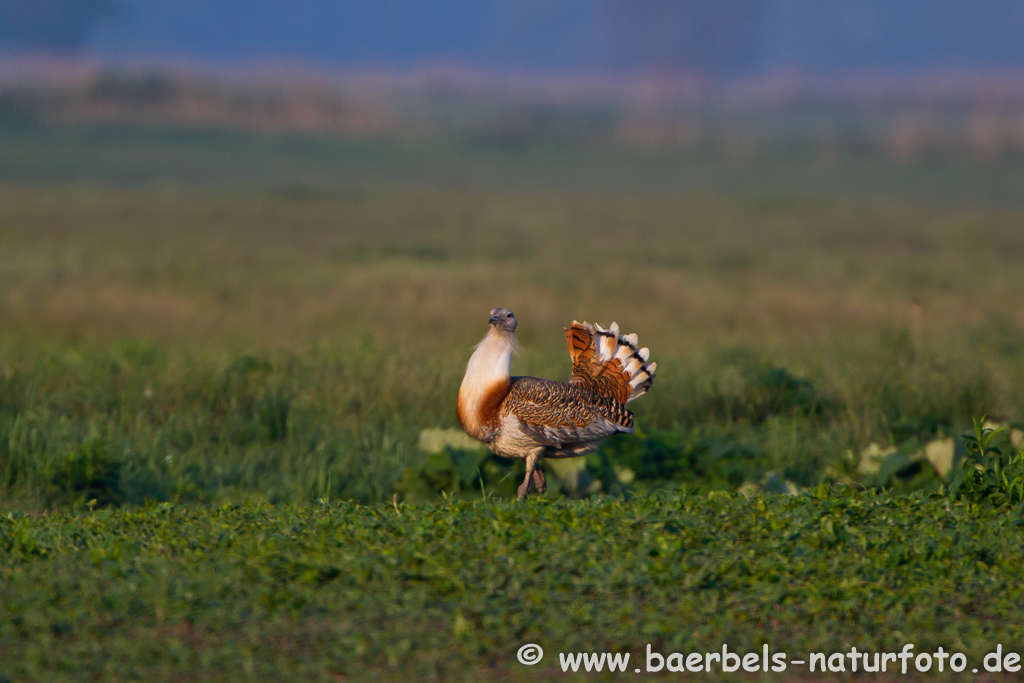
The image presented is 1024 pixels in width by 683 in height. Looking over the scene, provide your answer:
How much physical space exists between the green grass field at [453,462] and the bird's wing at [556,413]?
0.40 metres

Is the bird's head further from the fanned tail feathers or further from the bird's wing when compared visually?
the fanned tail feathers

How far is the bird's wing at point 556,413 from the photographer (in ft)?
22.4

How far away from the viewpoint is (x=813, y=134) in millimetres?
78750

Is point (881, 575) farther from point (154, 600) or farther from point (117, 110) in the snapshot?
point (117, 110)

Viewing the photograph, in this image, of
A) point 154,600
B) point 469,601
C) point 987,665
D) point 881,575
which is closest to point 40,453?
point 154,600

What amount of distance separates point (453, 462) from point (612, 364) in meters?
1.43

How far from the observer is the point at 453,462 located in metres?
8.35

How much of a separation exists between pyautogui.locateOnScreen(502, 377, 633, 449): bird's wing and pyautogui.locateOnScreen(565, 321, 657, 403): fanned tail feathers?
36 centimetres

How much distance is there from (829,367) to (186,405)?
6516 mm
